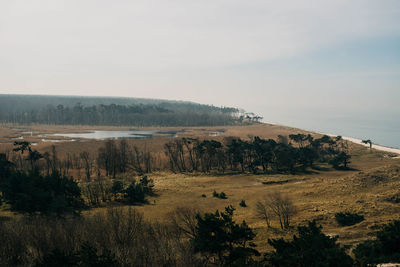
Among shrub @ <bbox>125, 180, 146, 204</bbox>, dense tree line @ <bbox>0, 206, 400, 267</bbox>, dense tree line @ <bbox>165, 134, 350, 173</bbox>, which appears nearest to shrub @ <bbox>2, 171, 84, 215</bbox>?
shrub @ <bbox>125, 180, 146, 204</bbox>

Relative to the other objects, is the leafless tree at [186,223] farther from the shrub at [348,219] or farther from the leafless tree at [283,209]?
the shrub at [348,219]

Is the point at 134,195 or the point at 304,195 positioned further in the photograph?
the point at 134,195

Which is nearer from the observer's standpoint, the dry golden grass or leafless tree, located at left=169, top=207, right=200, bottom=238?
leafless tree, located at left=169, top=207, right=200, bottom=238

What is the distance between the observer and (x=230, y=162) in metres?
101

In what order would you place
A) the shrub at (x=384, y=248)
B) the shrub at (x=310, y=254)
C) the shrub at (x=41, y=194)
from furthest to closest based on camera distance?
the shrub at (x=41, y=194) → the shrub at (x=384, y=248) → the shrub at (x=310, y=254)

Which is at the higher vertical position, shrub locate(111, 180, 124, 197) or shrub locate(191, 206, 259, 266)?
shrub locate(191, 206, 259, 266)

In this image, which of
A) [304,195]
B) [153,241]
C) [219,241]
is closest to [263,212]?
[219,241]

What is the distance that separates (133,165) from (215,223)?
80.6 m

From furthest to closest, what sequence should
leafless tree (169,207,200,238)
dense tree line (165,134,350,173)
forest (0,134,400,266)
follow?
dense tree line (165,134,350,173) → leafless tree (169,207,200,238) → forest (0,134,400,266)

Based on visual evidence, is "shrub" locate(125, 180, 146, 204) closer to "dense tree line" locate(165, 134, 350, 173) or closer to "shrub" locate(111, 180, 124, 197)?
"shrub" locate(111, 180, 124, 197)

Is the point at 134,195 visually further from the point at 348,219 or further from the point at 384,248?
the point at 384,248

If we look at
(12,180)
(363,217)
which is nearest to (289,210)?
(363,217)

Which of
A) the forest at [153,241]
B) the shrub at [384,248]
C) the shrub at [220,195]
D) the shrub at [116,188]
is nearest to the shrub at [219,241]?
the forest at [153,241]

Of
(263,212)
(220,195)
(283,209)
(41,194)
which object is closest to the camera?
(283,209)
